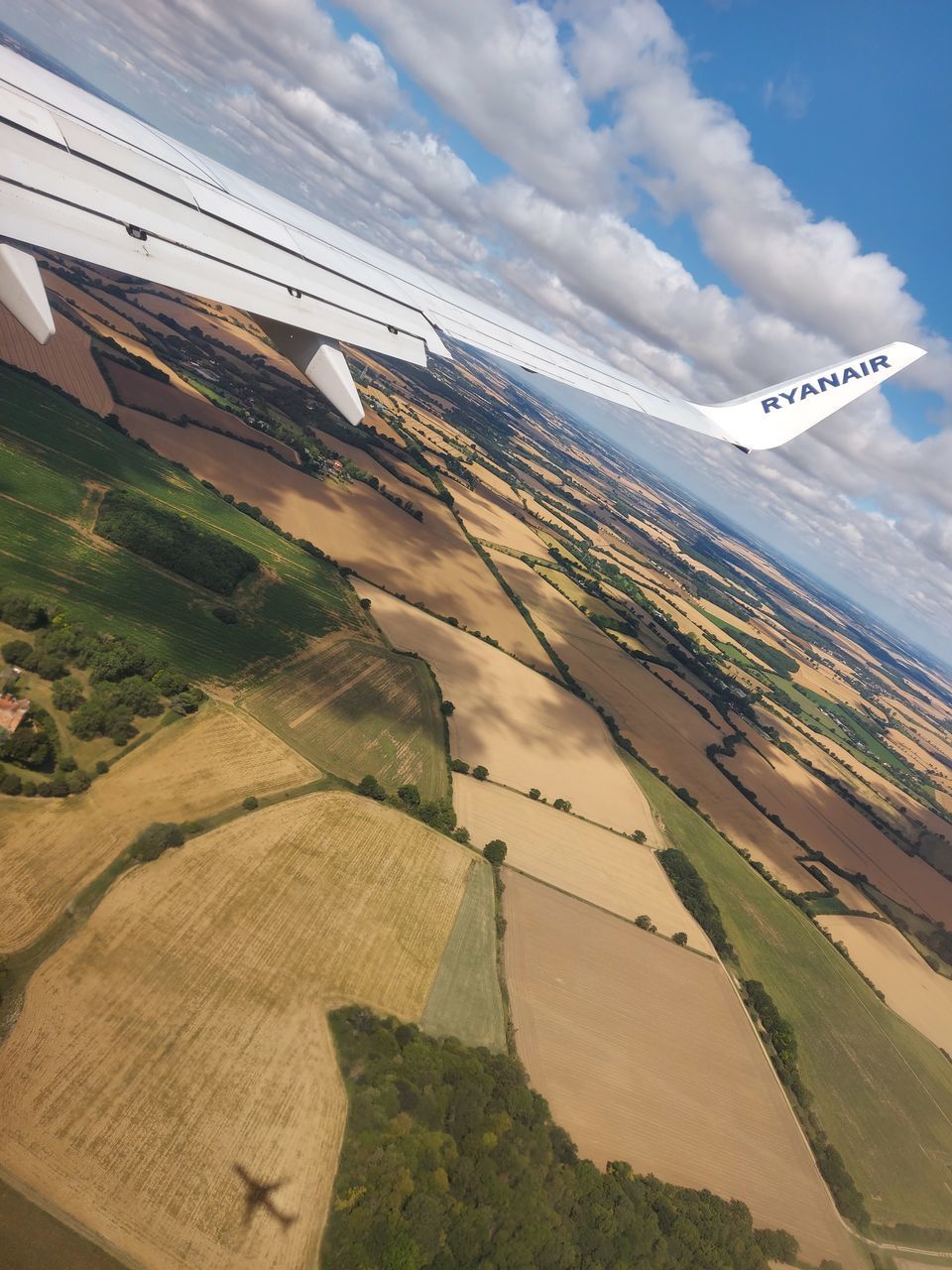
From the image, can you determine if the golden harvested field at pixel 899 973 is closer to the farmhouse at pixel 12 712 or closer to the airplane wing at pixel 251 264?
the airplane wing at pixel 251 264

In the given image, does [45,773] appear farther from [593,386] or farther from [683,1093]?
[683,1093]

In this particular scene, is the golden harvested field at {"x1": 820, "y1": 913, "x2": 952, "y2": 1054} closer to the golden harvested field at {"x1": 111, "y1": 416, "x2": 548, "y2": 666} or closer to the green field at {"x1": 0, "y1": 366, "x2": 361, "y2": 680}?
the golden harvested field at {"x1": 111, "y1": 416, "x2": 548, "y2": 666}

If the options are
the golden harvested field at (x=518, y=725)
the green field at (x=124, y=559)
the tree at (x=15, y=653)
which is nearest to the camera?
the tree at (x=15, y=653)

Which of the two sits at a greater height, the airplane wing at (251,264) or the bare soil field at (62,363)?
the airplane wing at (251,264)

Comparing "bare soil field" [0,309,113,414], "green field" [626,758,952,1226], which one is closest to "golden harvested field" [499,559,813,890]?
"green field" [626,758,952,1226]

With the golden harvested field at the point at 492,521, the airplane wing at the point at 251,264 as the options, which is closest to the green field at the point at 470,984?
the airplane wing at the point at 251,264

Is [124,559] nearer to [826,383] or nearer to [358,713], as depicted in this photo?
[358,713]

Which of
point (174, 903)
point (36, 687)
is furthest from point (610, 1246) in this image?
point (36, 687)

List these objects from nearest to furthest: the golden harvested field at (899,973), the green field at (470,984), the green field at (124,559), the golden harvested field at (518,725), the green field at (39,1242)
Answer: the green field at (39,1242)
the green field at (470,984)
the green field at (124,559)
the golden harvested field at (899,973)
the golden harvested field at (518,725)
